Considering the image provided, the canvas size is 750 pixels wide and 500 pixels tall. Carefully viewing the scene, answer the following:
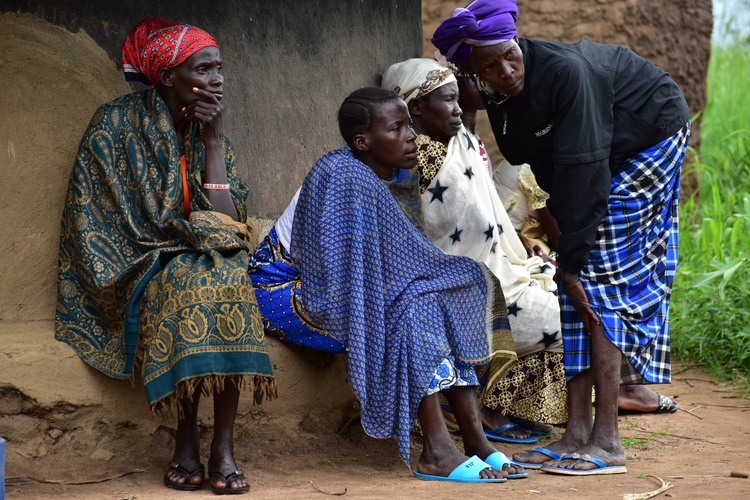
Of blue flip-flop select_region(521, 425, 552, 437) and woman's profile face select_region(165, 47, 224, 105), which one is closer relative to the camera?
woman's profile face select_region(165, 47, 224, 105)

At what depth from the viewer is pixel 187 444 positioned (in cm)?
393

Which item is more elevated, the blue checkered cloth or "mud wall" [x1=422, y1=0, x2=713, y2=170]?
"mud wall" [x1=422, y1=0, x2=713, y2=170]

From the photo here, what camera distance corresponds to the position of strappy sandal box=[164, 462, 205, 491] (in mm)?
3846

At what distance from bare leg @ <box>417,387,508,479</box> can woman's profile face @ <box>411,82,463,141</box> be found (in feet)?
5.05

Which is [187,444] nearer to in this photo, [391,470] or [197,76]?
[391,470]

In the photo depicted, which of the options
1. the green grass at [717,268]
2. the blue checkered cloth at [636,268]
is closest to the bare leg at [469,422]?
the blue checkered cloth at [636,268]

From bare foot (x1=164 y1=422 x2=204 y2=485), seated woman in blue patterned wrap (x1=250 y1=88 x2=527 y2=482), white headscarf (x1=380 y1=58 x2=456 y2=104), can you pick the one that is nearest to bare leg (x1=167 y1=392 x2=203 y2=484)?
bare foot (x1=164 y1=422 x2=204 y2=485)

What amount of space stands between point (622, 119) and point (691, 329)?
2.92 metres

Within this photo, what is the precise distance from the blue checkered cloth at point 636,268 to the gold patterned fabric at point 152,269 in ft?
4.19

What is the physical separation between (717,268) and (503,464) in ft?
10.5

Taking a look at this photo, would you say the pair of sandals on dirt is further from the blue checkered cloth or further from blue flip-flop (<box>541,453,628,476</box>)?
the blue checkered cloth

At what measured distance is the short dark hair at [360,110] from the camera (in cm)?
434

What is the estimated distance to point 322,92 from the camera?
5.14 meters

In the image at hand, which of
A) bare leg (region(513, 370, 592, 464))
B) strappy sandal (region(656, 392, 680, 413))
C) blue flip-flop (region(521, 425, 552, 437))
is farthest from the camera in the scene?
strappy sandal (region(656, 392, 680, 413))
